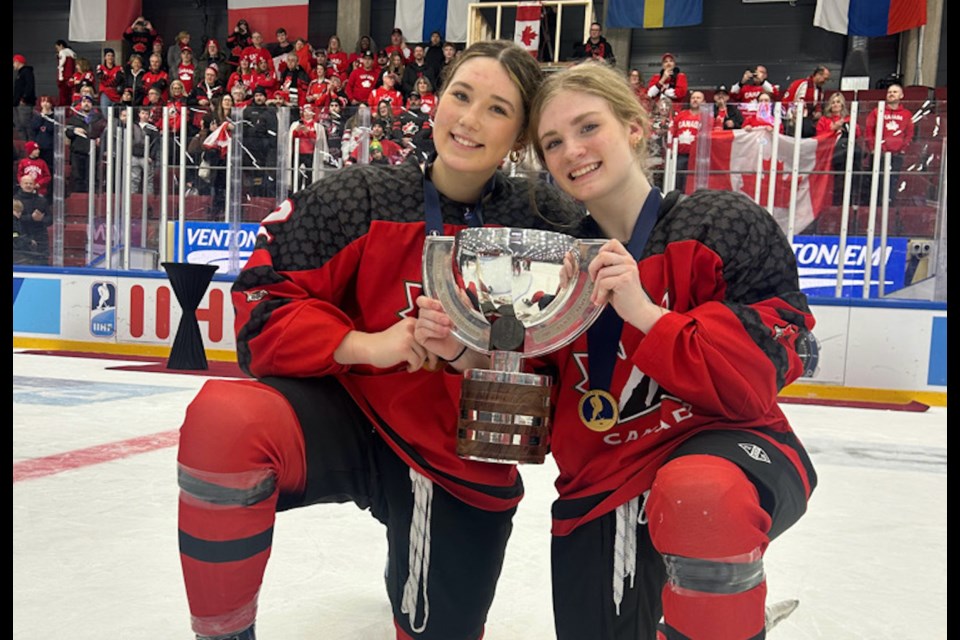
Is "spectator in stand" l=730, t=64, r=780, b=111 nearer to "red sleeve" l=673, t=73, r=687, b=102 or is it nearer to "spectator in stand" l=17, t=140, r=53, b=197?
"red sleeve" l=673, t=73, r=687, b=102

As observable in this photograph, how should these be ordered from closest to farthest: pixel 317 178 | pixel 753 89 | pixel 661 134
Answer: pixel 317 178 → pixel 661 134 → pixel 753 89

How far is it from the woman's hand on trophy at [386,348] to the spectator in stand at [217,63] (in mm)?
10255

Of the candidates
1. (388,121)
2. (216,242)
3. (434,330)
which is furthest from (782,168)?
(434,330)

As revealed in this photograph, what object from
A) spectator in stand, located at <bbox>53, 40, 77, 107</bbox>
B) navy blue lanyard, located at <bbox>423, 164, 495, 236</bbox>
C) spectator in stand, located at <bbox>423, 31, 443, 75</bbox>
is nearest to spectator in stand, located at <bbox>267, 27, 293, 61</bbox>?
spectator in stand, located at <bbox>423, 31, 443, 75</bbox>

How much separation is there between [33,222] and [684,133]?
5.12 metres

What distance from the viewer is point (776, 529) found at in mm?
1167

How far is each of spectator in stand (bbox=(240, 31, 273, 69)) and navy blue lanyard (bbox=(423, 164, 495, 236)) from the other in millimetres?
10227

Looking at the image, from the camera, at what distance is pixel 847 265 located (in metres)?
5.77

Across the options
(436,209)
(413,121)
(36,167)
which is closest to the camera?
(436,209)

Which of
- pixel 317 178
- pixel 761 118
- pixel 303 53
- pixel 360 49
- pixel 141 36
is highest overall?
pixel 141 36

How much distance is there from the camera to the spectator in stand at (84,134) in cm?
696

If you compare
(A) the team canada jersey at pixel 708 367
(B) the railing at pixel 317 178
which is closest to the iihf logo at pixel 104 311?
(B) the railing at pixel 317 178

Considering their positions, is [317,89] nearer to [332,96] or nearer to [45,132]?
[332,96]
